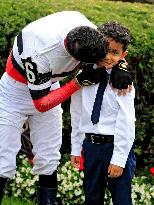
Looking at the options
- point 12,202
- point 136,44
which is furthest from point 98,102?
point 12,202

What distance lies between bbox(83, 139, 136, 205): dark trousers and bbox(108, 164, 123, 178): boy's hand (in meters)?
0.06

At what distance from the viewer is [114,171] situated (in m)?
4.48

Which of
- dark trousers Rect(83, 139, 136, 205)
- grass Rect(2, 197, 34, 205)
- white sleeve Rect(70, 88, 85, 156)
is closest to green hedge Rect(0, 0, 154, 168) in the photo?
grass Rect(2, 197, 34, 205)

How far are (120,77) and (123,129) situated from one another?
0.34m

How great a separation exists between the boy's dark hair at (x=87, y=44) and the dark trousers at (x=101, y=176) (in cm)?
61

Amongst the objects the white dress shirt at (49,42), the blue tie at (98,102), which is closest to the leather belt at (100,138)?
the blue tie at (98,102)

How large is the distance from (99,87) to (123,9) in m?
2.62

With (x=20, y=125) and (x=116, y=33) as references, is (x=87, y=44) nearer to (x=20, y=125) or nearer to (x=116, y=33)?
(x=116, y=33)

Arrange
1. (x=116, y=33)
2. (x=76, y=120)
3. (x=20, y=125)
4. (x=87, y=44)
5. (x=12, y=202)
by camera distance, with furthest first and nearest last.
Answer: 1. (x=12, y=202)
2. (x=20, y=125)
3. (x=76, y=120)
4. (x=116, y=33)
5. (x=87, y=44)

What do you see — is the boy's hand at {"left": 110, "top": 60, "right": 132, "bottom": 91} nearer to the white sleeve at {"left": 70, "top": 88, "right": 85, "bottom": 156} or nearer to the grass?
the white sleeve at {"left": 70, "top": 88, "right": 85, "bottom": 156}

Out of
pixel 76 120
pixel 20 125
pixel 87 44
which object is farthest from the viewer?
pixel 20 125

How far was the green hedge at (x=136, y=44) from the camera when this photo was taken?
5914 mm

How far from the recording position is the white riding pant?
16.5 ft

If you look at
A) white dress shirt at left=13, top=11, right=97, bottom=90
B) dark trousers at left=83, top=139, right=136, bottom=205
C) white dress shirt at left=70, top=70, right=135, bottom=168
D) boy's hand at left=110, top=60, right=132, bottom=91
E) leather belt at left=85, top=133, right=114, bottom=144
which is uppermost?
white dress shirt at left=13, top=11, right=97, bottom=90
